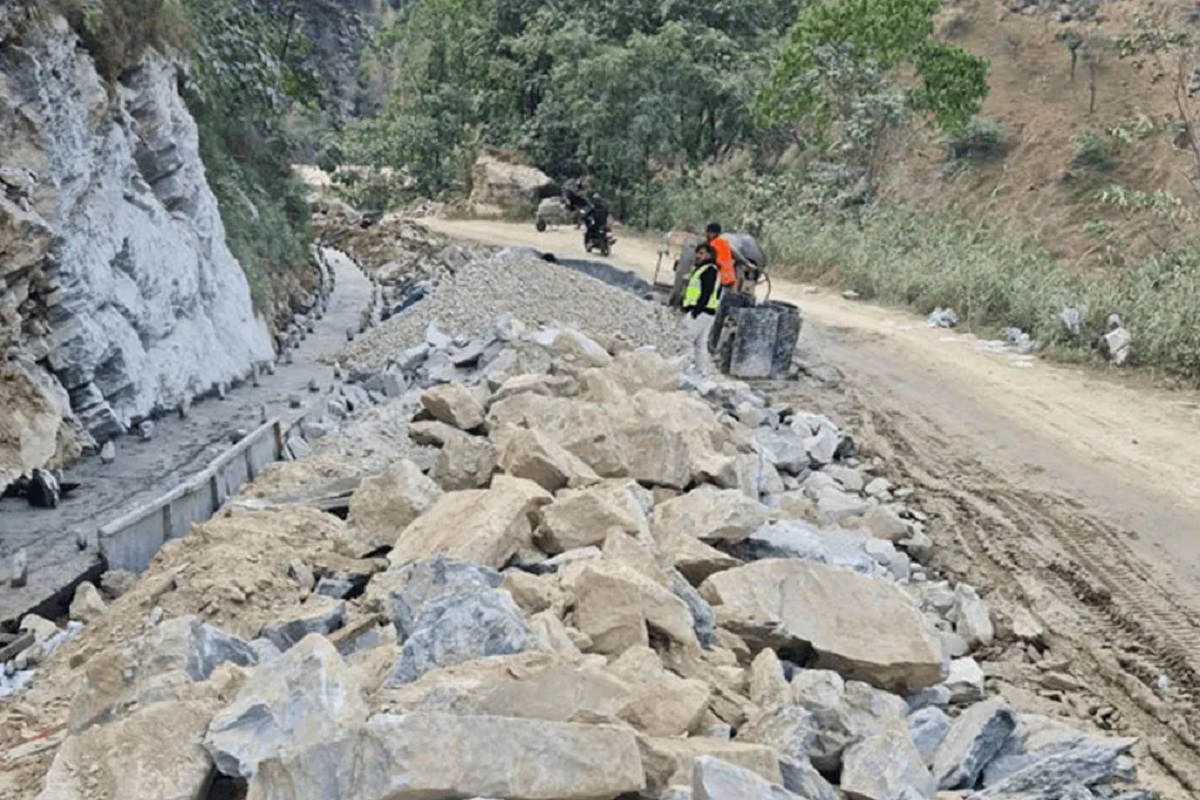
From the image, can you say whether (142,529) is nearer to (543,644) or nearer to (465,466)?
(465,466)

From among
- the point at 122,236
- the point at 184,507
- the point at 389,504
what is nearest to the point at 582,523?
the point at 389,504

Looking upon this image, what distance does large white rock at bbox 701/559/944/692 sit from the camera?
17.4ft

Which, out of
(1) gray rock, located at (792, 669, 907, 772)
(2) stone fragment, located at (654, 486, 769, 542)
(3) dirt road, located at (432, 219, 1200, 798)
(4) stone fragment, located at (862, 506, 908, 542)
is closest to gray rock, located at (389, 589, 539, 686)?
(1) gray rock, located at (792, 669, 907, 772)

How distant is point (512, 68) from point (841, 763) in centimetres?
2731

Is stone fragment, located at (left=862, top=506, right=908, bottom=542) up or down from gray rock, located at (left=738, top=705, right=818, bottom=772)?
down

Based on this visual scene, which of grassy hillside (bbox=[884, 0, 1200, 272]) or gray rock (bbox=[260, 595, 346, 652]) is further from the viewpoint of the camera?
grassy hillside (bbox=[884, 0, 1200, 272])

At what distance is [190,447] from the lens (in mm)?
10031

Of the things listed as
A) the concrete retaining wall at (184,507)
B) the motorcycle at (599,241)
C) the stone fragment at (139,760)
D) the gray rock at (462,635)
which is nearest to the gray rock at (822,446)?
the concrete retaining wall at (184,507)

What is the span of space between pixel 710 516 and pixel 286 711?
332 centimetres

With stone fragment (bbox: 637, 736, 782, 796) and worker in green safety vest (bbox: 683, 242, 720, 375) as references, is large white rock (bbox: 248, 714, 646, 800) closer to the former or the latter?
stone fragment (bbox: 637, 736, 782, 796)

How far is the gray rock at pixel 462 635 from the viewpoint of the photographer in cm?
421

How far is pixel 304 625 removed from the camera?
16.5ft

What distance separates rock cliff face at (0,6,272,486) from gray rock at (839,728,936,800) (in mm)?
6536

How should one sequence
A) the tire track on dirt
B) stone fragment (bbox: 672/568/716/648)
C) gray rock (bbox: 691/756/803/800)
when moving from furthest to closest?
the tire track on dirt
stone fragment (bbox: 672/568/716/648)
gray rock (bbox: 691/756/803/800)
